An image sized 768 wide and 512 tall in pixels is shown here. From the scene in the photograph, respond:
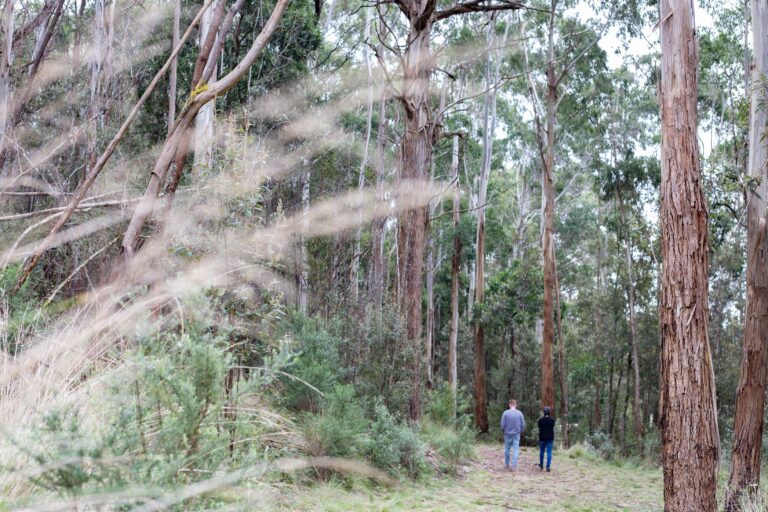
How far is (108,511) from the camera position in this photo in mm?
3125

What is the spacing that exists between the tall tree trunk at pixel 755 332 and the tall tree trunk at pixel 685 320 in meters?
2.45

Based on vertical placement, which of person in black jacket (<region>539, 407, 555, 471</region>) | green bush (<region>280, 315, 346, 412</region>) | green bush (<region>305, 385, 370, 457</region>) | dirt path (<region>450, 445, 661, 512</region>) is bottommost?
dirt path (<region>450, 445, 661, 512</region>)

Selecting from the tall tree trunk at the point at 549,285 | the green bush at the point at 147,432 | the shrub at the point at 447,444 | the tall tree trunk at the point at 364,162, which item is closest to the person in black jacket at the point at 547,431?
the shrub at the point at 447,444

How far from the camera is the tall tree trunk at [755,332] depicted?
9.05 meters

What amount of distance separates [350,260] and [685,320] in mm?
16089

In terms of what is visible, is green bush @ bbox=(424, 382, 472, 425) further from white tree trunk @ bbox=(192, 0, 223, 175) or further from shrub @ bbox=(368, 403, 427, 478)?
white tree trunk @ bbox=(192, 0, 223, 175)

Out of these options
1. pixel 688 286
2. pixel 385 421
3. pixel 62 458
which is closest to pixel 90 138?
pixel 385 421

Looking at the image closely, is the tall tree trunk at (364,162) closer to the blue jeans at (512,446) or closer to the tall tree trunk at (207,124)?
the blue jeans at (512,446)

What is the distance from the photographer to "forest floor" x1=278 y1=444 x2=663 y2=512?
7178 mm

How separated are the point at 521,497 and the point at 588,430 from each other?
1555 centimetres

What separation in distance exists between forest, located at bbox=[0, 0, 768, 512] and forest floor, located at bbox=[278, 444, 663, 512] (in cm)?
9

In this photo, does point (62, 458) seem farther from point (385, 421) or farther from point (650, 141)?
point (650, 141)

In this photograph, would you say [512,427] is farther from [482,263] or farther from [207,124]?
[482,263]

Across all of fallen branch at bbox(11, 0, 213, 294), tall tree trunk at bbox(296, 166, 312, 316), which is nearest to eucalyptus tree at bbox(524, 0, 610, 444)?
tall tree trunk at bbox(296, 166, 312, 316)
